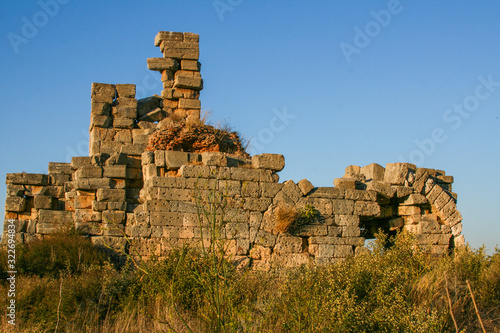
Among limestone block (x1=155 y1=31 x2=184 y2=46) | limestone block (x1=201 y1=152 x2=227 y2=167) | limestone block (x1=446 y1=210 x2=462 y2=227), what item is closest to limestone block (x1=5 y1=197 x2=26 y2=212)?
limestone block (x1=201 y1=152 x2=227 y2=167)

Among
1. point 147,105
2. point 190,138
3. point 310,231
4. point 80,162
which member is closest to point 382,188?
point 310,231

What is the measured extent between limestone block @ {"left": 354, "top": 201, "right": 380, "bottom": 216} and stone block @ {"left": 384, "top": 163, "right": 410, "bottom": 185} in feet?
3.23

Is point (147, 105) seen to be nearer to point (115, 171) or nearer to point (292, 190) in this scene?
point (115, 171)

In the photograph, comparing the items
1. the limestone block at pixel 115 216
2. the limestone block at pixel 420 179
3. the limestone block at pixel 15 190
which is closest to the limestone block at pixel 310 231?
the limestone block at pixel 420 179

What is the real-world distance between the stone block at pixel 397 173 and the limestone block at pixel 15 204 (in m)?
8.74

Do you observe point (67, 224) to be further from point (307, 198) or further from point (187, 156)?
point (307, 198)

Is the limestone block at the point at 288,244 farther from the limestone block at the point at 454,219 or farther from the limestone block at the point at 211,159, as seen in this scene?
the limestone block at the point at 454,219

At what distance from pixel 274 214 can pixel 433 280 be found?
137 inches

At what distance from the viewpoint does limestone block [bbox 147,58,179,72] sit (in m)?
15.5

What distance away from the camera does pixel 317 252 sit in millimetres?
12047

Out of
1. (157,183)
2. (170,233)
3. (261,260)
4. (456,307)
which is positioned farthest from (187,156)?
(456,307)

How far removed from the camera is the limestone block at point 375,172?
1383 cm

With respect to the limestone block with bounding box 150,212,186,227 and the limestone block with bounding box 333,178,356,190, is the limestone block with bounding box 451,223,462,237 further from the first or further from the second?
the limestone block with bounding box 150,212,186,227

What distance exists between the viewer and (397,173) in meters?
13.5
